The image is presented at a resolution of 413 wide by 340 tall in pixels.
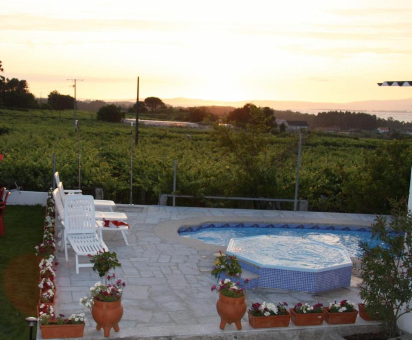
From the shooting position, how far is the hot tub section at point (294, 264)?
681 cm

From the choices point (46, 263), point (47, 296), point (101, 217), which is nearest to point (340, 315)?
point (47, 296)

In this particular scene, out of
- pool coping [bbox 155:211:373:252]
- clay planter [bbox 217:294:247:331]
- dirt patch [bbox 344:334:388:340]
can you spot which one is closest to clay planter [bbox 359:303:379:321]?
dirt patch [bbox 344:334:388:340]

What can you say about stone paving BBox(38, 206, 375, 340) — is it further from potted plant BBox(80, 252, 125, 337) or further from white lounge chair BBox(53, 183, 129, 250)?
white lounge chair BBox(53, 183, 129, 250)

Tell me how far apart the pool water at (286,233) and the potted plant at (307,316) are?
459cm

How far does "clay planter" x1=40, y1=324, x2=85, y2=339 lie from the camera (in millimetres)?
4750

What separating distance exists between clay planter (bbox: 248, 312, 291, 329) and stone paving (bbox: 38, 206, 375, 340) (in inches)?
3.1

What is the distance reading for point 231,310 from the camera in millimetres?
5121

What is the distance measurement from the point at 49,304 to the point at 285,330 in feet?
7.99

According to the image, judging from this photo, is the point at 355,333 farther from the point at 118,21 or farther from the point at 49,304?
the point at 118,21

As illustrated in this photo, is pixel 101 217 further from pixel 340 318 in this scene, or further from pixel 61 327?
pixel 340 318

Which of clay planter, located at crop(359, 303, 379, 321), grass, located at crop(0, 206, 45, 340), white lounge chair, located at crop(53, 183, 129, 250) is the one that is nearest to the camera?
grass, located at crop(0, 206, 45, 340)

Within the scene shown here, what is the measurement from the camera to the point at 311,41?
1147 centimetres

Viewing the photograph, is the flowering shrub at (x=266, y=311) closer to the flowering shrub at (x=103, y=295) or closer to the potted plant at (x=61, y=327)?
the flowering shrub at (x=103, y=295)

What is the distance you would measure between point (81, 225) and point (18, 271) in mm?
1247
